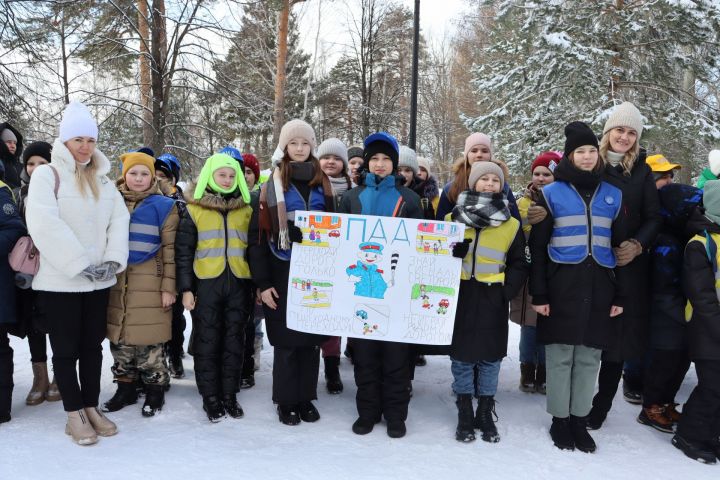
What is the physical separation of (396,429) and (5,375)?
3.11 metres

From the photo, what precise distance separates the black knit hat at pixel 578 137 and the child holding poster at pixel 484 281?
1.83 feet

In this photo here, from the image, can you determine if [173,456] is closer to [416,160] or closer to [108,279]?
[108,279]

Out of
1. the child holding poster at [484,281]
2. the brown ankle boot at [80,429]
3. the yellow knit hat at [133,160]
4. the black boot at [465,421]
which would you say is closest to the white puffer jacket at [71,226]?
the yellow knit hat at [133,160]

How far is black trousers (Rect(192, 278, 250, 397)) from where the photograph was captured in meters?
3.82

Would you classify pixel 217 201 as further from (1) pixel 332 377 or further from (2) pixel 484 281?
(2) pixel 484 281

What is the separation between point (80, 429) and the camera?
3.38 meters

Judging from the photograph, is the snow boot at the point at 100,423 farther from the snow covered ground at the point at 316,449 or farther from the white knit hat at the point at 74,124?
the white knit hat at the point at 74,124

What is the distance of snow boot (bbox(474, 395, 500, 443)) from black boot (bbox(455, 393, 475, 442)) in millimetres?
81

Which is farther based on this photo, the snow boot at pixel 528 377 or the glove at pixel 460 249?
the snow boot at pixel 528 377

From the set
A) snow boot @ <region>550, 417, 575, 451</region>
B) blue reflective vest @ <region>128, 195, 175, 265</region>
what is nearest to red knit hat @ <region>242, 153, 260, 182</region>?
blue reflective vest @ <region>128, 195, 175, 265</region>

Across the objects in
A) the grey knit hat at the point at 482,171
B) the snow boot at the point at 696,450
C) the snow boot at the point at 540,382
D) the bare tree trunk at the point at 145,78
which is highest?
the bare tree trunk at the point at 145,78

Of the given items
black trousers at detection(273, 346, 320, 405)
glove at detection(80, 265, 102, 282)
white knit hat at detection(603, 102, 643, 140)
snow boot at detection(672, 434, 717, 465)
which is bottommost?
snow boot at detection(672, 434, 717, 465)

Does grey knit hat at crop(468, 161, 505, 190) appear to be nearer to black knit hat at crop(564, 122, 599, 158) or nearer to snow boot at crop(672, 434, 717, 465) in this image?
black knit hat at crop(564, 122, 599, 158)

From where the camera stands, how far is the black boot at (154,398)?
3.88 meters
